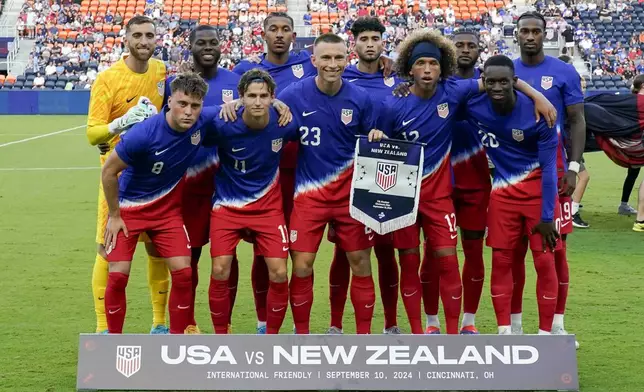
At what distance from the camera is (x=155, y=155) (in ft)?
19.5

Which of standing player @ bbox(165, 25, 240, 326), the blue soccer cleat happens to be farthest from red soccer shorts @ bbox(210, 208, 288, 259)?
the blue soccer cleat

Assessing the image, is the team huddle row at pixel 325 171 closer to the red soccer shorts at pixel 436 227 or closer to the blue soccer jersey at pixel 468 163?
the red soccer shorts at pixel 436 227

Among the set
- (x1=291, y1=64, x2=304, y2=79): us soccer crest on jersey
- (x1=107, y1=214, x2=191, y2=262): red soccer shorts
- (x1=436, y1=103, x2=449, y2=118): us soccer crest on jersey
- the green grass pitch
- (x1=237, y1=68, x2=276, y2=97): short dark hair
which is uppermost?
(x1=237, y1=68, x2=276, y2=97): short dark hair

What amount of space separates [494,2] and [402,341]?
36.9m

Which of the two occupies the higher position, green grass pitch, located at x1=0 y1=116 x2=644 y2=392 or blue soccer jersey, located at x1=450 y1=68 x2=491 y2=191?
blue soccer jersey, located at x1=450 y1=68 x2=491 y2=191

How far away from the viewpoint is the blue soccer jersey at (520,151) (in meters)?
6.14

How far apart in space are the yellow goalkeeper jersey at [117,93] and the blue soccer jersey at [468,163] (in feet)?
6.69

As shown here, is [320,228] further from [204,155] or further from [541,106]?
[541,106]

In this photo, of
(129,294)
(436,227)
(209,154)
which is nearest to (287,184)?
(209,154)

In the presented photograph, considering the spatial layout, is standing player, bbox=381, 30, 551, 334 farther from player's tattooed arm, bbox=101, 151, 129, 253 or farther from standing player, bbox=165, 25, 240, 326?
player's tattooed arm, bbox=101, 151, 129, 253

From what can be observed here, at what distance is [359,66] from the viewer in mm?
6723

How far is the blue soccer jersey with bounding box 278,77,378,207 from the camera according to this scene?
20.0 ft

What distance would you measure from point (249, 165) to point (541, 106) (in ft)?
6.04

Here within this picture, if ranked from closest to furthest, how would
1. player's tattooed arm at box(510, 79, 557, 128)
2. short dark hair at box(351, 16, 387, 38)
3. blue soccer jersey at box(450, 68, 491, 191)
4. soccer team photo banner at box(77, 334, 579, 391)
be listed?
soccer team photo banner at box(77, 334, 579, 391) < player's tattooed arm at box(510, 79, 557, 128) < short dark hair at box(351, 16, 387, 38) < blue soccer jersey at box(450, 68, 491, 191)
